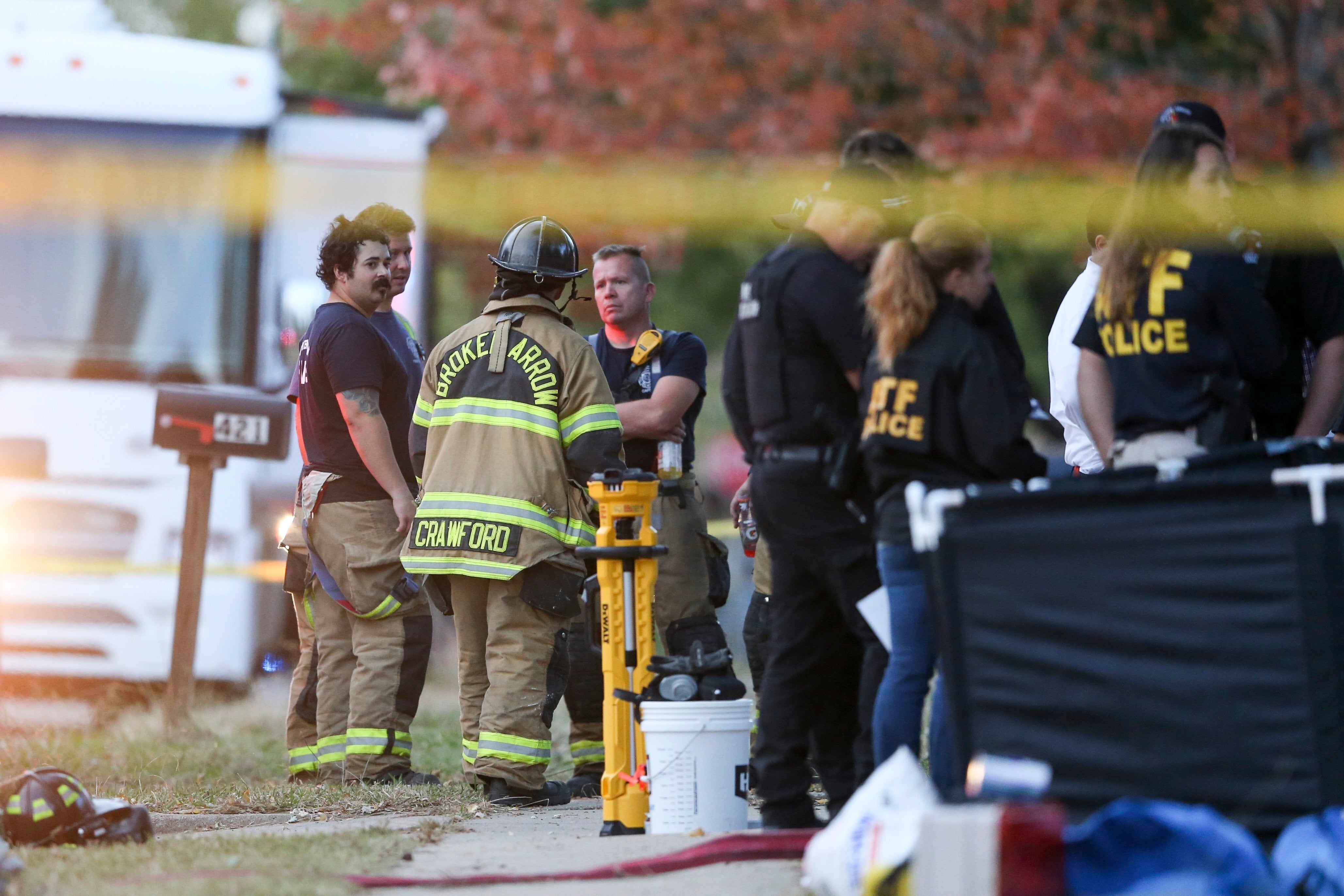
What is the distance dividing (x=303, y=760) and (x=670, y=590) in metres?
1.69

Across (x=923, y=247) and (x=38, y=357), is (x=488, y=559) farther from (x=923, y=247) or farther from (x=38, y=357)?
(x=38, y=357)

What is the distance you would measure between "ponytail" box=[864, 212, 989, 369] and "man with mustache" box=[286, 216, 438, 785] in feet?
9.12

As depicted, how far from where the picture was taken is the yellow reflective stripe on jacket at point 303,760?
728cm

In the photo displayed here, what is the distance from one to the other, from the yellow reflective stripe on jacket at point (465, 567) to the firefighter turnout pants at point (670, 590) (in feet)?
2.58

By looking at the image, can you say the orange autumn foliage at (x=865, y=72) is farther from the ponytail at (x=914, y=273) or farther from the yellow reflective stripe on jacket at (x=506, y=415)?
the ponytail at (x=914, y=273)

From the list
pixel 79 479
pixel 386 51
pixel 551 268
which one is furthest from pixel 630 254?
pixel 386 51

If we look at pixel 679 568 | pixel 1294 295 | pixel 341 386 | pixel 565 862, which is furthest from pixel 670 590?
pixel 1294 295

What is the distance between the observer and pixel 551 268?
6539mm

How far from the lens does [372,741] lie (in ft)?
22.7

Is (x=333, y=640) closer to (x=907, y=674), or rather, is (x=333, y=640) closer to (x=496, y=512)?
(x=496, y=512)

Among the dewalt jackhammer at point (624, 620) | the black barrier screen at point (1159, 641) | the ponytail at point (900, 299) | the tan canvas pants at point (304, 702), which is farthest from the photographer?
the tan canvas pants at point (304, 702)

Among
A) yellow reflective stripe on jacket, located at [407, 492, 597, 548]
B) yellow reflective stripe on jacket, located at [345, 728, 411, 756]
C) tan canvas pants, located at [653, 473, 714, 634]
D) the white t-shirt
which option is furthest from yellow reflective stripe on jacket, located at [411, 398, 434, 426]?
the white t-shirt

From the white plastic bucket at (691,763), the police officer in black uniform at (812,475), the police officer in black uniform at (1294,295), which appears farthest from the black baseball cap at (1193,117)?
the white plastic bucket at (691,763)

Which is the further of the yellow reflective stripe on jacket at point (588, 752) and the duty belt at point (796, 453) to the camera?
the yellow reflective stripe on jacket at point (588, 752)
